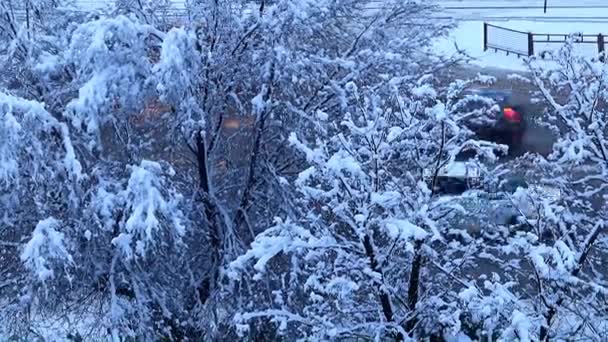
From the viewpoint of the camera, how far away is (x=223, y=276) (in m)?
11.4

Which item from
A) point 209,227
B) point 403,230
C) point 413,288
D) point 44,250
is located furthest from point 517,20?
point 403,230

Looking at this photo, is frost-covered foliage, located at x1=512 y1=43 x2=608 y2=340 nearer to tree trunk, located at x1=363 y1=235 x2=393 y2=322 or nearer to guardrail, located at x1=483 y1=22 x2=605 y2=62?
tree trunk, located at x1=363 y1=235 x2=393 y2=322

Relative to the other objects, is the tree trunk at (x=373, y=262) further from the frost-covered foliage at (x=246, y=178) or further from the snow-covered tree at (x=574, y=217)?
the snow-covered tree at (x=574, y=217)

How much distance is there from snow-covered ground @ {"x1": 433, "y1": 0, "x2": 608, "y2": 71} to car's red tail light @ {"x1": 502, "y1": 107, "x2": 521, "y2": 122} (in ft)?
18.4

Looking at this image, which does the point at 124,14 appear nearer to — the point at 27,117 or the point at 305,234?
the point at 27,117

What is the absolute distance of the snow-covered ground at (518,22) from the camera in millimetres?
30156

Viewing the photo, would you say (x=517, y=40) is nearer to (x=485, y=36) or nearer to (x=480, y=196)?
(x=485, y=36)

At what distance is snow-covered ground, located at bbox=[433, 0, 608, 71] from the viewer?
30156mm

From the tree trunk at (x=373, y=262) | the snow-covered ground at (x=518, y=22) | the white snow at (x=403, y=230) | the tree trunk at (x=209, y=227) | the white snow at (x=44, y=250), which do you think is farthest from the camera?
the snow-covered ground at (x=518, y=22)

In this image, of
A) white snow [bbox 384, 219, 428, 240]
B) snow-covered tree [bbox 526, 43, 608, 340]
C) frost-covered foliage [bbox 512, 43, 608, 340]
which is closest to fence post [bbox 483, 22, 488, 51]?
frost-covered foliage [bbox 512, 43, 608, 340]

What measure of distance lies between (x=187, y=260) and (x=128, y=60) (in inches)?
101

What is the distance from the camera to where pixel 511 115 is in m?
22.8

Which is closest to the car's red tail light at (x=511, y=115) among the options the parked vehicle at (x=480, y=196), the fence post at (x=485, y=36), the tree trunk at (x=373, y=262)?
the fence post at (x=485, y=36)

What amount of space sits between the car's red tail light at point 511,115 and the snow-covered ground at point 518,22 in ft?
18.4
